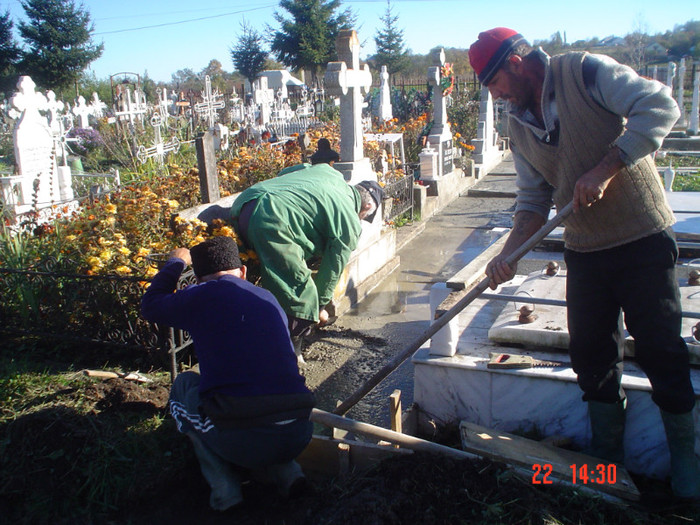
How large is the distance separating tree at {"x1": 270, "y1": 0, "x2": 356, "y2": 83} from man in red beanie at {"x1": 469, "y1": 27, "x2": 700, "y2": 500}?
4160 centimetres

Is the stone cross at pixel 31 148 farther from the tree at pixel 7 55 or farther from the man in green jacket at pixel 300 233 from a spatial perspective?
the tree at pixel 7 55

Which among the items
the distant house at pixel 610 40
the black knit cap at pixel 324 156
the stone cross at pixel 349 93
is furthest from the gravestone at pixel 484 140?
the distant house at pixel 610 40

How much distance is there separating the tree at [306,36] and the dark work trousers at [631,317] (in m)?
41.8

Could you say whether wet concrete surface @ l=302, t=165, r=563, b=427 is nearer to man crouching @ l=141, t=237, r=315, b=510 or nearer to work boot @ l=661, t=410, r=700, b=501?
man crouching @ l=141, t=237, r=315, b=510

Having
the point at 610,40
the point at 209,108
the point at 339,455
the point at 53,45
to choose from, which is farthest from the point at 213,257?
the point at 610,40

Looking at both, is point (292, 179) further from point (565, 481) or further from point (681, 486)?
point (681, 486)

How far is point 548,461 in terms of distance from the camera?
7.98 feet

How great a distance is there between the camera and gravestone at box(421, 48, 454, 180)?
10.9 m

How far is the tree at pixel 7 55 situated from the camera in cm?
3177

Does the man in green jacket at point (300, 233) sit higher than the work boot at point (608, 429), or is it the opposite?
the man in green jacket at point (300, 233)

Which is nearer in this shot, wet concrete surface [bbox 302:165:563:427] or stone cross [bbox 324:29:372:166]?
wet concrete surface [bbox 302:165:563:427]
